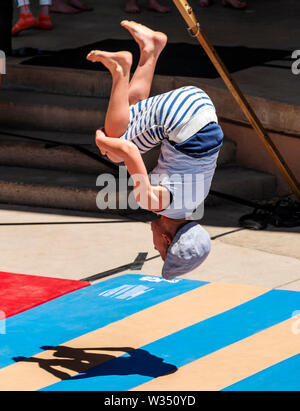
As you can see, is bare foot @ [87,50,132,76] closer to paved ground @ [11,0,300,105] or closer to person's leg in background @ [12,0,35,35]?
paved ground @ [11,0,300,105]

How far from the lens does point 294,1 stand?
500 inches

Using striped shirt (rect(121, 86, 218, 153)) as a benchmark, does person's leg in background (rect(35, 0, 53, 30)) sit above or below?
above

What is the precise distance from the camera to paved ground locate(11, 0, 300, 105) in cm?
1059

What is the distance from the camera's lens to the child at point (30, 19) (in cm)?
1119

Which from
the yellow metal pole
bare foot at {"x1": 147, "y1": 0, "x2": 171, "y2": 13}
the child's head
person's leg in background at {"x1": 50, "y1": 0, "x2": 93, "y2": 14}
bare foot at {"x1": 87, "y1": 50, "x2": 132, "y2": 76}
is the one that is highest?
person's leg in background at {"x1": 50, "y1": 0, "x2": 93, "y2": 14}

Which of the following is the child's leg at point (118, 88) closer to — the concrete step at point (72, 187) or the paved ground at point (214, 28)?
the concrete step at point (72, 187)

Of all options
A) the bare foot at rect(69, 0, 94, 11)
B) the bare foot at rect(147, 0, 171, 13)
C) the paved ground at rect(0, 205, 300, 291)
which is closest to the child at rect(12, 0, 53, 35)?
the bare foot at rect(69, 0, 94, 11)

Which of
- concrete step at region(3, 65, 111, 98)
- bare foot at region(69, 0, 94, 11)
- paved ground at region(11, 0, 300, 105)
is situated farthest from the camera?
bare foot at region(69, 0, 94, 11)

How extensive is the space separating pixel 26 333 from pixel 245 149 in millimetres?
3725

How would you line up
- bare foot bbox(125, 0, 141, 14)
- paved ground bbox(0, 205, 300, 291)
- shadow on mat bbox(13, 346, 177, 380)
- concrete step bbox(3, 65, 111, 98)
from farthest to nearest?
bare foot bbox(125, 0, 141, 14) → concrete step bbox(3, 65, 111, 98) → paved ground bbox(0, 205, 300, 291) → shadow on mat bbox(13, 346, 177, 380)

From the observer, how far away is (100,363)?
5.18 metres

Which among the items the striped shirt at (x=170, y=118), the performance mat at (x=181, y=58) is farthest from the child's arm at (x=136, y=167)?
the performance mat at (x=181, y=58)
